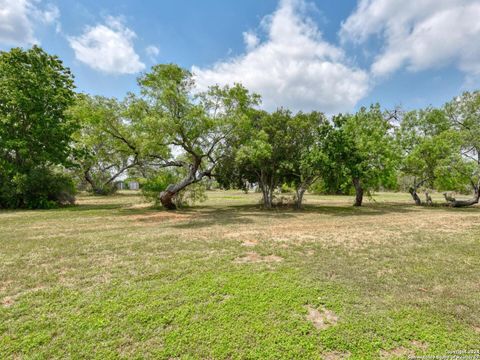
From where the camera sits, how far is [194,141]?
13055mm

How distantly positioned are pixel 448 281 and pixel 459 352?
194cm

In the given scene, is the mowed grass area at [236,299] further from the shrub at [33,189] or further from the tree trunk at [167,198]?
the shrub at [33,189]

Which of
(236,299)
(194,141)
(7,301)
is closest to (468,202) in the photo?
(194,141)

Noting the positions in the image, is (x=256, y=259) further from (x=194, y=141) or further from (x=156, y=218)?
(x=194, y=141)

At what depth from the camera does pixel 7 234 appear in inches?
274

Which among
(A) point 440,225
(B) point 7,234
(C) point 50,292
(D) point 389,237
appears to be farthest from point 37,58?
(A) point 440,225

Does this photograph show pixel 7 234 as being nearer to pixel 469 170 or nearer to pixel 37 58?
pixel 37 58

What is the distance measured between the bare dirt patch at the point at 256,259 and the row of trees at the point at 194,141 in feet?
23.1

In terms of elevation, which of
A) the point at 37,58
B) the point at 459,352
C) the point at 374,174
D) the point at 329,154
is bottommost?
the point at 459,352

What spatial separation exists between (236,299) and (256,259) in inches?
69.1

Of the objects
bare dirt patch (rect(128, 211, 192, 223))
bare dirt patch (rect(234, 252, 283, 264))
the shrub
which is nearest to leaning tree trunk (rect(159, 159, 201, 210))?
bare dirt patch (rect(128, 211, 192, 223))

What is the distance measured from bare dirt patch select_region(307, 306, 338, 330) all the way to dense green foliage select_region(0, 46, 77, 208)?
16.9 m

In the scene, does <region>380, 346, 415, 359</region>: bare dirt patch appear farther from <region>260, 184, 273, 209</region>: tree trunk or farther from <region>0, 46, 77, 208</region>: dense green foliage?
<region>0, 46, 77, 208</region>: dense green foliage

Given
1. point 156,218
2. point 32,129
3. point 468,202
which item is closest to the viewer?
point 156,218
